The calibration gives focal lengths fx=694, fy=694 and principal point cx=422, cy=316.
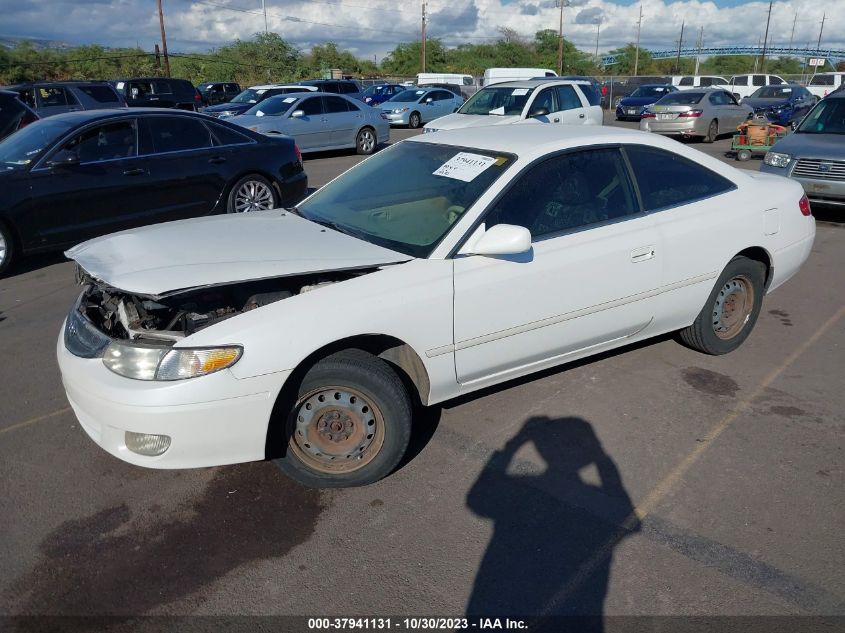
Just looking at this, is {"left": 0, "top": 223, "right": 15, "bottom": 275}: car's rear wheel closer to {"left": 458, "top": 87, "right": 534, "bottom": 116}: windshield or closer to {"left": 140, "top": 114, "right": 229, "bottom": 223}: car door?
{"left": 140, "top": 114, "right": 229, "bottom": 223}: car door

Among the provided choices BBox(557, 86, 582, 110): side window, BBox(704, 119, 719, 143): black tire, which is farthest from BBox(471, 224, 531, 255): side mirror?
BBox(704, 119, 719, 143): black tire

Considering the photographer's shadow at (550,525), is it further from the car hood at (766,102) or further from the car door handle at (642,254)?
the car hood at (766,102)

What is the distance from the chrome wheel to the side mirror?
1385 centimetres

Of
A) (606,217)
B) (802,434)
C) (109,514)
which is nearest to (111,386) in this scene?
(109,514)

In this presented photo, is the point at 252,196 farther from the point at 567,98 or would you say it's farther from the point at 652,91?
the point at 652,91

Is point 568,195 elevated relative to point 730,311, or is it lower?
elevated

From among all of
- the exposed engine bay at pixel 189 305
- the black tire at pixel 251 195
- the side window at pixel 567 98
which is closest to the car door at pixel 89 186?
the black tire at pixel 251 195

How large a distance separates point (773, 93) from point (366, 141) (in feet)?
55.1

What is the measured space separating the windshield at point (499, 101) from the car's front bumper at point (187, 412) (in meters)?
11.5

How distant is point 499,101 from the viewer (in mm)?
14039

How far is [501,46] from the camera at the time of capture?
78375 millimetres

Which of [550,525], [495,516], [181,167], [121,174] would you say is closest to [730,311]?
[550,525]

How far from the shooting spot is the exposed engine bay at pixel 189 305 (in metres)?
3.33

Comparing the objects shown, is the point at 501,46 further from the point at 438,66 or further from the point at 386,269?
the point at 386,269
